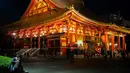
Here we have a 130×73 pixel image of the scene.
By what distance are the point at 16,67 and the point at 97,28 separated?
3130cm

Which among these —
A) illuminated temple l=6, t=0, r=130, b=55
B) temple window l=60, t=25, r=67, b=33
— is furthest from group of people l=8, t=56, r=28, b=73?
temple window l=60, t=25, r=67, b=33

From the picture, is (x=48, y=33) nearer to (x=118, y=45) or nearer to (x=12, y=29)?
(x=12, y=29)

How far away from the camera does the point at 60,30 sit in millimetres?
39781

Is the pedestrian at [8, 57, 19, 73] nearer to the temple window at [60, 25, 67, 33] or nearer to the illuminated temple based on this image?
the illuminated temple

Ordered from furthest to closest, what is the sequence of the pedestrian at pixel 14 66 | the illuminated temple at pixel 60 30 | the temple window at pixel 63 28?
the temple window at pixel 63 28
the illuminated temple at pixel 60 30
the pedestrian at pixel 14 66

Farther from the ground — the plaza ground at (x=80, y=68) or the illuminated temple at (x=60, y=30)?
the illuminated temple at (x=60, y=30)

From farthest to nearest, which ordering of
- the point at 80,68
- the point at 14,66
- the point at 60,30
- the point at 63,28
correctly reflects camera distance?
the point at 60,30
the point at 63,28
the point at 80,68
the point at 14,66

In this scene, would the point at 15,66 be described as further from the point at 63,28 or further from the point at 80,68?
the point at 63,28

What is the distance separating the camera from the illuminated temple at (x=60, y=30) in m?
37.7

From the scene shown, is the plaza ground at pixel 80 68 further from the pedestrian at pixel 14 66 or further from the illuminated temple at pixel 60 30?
the illuminated temple at pixel 60 30

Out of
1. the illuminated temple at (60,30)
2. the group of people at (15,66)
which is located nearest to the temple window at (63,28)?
the illuminated temple at (60,30)

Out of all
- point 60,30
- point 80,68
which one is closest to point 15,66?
point 80,68

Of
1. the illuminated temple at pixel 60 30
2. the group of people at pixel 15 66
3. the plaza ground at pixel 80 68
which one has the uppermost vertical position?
the illuminated temple at pixel 60 30

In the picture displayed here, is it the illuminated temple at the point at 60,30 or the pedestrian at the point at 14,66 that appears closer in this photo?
the pedestrian at the point at 14,66
